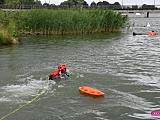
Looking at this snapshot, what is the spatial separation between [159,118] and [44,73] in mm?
Result: 8425

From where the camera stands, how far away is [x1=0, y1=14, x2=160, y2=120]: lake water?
1199 centimetres

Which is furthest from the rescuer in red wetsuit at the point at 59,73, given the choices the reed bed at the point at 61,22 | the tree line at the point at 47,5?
the tree line at the point at 47,5

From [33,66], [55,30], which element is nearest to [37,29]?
[55,30]

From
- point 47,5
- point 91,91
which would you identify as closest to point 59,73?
point 91,91

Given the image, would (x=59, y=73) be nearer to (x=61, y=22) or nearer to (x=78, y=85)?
(x=78, y=85)

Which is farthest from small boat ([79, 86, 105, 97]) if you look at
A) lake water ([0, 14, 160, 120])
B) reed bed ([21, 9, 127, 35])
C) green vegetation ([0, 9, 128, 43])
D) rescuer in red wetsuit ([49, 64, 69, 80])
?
reed bed ([21, 9, 127, 35])

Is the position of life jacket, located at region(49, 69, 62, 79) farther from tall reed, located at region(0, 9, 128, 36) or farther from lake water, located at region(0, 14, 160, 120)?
tall reed, located at region(0, 9, 128, 36)

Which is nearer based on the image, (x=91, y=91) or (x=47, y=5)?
(x=91, y=91)

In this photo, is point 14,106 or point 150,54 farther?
point 150,54

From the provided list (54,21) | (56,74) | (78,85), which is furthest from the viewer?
(54,21)

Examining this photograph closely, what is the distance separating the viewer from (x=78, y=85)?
15.7 meters

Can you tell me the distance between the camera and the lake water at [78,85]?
39.3ft

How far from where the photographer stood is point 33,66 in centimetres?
2052

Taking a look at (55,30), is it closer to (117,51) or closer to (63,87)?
(117,51)
